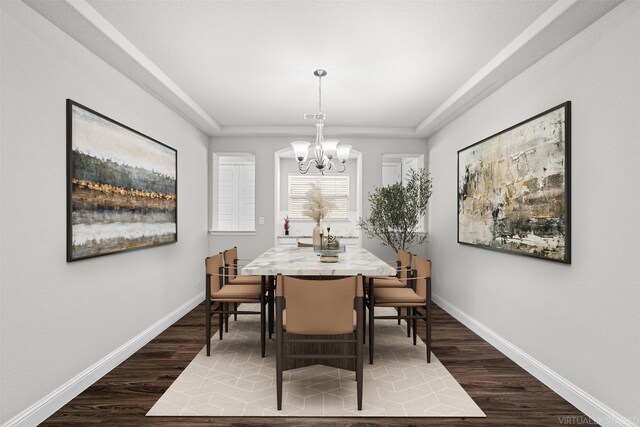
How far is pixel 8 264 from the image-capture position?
1.97 meters

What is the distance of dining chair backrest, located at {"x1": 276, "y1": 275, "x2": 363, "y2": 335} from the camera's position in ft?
7.41

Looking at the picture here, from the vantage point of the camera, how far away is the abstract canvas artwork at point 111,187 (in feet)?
8.10

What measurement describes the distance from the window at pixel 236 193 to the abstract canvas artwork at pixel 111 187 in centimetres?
287

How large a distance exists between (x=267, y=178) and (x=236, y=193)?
147 cm

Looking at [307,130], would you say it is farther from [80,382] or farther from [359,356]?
[80,382]

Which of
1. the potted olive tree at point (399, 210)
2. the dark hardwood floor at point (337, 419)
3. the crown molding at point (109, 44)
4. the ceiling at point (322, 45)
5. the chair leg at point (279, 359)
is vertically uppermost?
the ceiling at point (322, 45)

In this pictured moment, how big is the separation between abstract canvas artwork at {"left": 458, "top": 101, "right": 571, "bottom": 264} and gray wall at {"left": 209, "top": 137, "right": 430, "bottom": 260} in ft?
5.88

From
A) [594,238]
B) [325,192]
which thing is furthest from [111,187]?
[325,192]

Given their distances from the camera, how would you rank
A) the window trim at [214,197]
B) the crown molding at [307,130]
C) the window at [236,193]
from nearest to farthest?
the crown molding at [307,130], the window trim at [214,197], the window at [236,193]

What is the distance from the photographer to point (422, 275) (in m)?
3.15

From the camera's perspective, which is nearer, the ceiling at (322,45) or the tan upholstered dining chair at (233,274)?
the ceiling at (322,45)

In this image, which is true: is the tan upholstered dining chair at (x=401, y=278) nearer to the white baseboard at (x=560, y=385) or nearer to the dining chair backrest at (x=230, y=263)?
the white baseboard at (x=560, y=385)

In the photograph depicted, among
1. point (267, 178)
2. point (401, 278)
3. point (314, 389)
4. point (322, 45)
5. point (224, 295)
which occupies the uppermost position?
point (322, 45)

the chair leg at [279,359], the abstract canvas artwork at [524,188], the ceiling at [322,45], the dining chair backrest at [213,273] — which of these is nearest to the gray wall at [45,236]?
the ceiling at [322,45]
